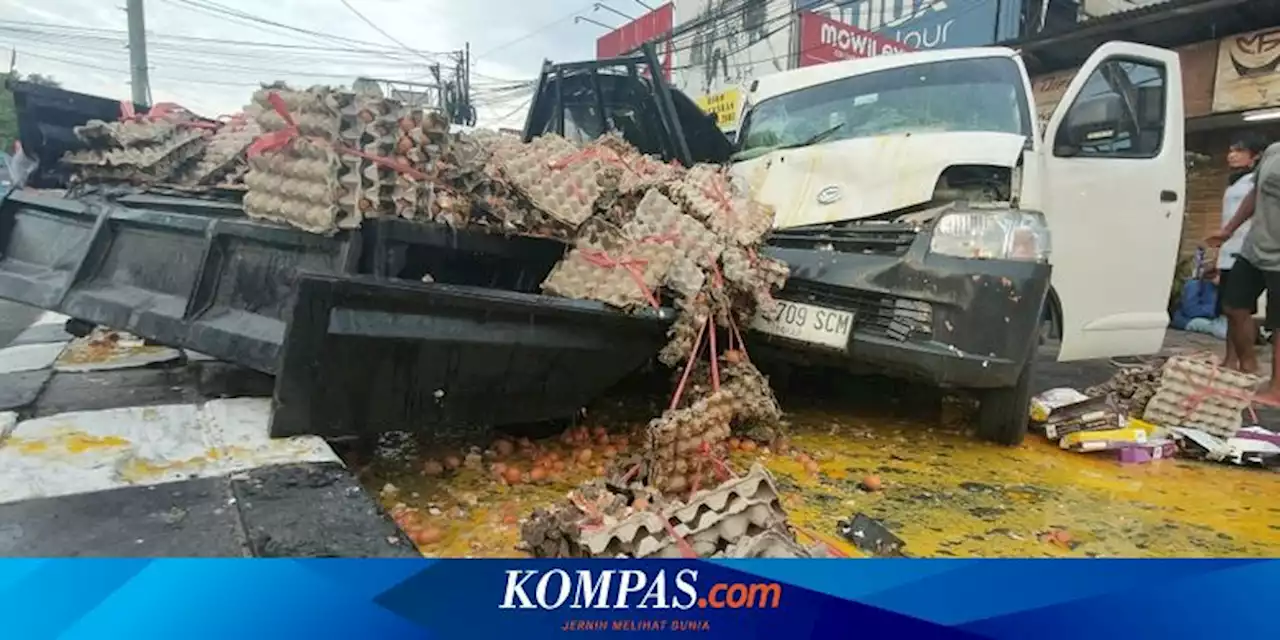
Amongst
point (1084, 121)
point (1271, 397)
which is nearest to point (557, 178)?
point (1084, 121)

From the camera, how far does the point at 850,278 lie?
128 inches

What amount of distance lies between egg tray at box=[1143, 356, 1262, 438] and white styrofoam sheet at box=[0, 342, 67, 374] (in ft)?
17.6

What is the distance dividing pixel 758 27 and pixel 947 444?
17.4 m

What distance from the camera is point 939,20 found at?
15.3m

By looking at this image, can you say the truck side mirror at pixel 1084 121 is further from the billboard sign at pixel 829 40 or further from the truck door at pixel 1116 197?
the billboard sign at pixel 829 40

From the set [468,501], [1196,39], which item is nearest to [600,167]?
[468,501]

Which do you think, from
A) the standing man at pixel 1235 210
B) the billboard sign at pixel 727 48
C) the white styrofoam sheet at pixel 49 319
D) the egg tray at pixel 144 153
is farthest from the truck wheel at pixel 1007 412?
the billboard sign at pixel 727 48

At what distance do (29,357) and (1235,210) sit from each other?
8.80 metres

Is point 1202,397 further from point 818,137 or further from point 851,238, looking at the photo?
point 818,137

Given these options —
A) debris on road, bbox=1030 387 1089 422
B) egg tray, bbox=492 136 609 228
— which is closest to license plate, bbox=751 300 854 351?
egg tray, bbox=492 136 609 228

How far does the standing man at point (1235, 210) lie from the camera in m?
5.67

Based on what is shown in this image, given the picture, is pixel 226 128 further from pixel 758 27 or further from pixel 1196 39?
pixel 758 27

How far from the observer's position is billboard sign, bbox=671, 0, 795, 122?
63.9 ft

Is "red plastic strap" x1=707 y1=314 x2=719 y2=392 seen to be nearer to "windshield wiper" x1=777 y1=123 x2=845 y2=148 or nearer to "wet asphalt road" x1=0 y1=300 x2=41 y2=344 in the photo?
"windshield wiper" x1=777 y1=123 x2=845 y2=148
